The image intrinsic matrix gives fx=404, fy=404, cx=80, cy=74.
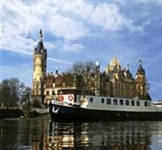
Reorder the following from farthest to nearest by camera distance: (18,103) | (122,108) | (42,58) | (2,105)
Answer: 1. (42,58)
2. (18,103)
3. (2,105)
4. (122,108)

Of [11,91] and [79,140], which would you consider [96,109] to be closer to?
[79,140]

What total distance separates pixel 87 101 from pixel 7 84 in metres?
48.5

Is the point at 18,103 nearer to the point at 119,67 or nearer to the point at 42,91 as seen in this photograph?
the point at 42,91

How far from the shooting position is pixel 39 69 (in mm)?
155875

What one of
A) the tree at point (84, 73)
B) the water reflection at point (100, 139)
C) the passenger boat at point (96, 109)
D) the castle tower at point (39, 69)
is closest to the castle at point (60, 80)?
the castle tower at point (39, 69)

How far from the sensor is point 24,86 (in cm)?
11162

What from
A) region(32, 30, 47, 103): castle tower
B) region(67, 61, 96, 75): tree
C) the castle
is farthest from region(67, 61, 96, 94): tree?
region(32, 30, 47, 103): castle tower

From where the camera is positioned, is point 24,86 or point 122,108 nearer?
point 122,108

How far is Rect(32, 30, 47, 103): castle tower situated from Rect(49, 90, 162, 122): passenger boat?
8506cm

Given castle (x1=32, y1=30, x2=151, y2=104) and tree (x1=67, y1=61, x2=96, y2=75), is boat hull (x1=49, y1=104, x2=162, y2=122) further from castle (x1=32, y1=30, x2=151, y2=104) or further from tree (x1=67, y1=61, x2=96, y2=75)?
castle (x1=32, y1=30, x2=151, y2=104)

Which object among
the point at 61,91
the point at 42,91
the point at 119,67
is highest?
the point at 119,67

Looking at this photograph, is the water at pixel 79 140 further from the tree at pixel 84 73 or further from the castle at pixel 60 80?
the castle at pixel 60 80

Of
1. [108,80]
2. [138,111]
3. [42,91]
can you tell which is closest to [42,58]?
[42,91]

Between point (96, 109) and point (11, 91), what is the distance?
49230 mm
